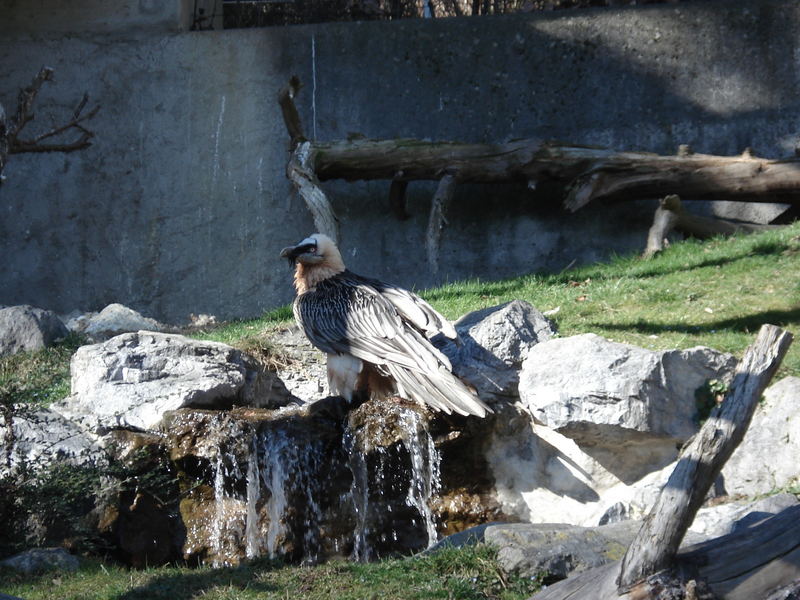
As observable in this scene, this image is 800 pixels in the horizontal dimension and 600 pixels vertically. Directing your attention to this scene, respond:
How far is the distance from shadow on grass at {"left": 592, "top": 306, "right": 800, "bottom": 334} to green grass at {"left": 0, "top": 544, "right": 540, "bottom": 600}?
12.4ft

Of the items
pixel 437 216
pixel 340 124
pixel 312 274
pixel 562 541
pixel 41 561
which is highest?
pixel 340 124

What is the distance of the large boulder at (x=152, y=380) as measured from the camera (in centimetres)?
814

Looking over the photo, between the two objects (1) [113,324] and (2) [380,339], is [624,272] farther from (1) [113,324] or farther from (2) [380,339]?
(1) [113,324]

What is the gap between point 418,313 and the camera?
7910 millimetres

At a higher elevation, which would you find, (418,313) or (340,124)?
(340,124)

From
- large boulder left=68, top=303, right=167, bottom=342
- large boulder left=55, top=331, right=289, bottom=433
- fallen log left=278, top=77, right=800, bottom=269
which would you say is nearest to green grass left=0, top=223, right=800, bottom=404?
large boulder left=68, top=303, right=167, bottom=342

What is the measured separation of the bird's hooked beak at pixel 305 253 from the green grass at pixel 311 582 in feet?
10.1

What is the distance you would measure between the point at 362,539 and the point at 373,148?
579 cm

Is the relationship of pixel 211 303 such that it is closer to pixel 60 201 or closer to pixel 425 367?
pixel 60 201

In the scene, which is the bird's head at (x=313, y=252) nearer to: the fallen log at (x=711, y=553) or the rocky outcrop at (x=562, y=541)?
the rocky outcrop at (x=562, y=541)

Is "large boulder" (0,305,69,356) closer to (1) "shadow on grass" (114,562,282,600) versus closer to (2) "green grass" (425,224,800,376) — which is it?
(2) "green grass" (425,224,800,376)

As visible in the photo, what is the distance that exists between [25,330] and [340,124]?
16.5ft

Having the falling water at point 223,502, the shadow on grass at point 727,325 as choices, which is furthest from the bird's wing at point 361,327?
the shadow on grass at point 727,325

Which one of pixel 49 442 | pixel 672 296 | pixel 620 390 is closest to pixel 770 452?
pixel 620 390
